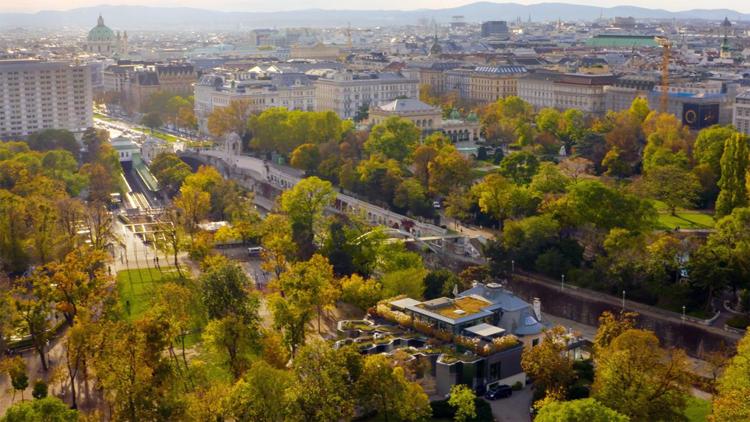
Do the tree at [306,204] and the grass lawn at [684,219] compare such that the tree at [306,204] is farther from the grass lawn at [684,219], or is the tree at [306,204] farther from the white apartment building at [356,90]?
the white apartment building at [356,90]

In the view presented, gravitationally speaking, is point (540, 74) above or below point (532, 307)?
above

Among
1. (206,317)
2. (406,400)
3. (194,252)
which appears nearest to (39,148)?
(194,252)

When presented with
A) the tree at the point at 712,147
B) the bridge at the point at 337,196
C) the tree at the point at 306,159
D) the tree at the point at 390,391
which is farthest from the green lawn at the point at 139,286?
the tree at the point at 712,147

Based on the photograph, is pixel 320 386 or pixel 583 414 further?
pixel 320 386

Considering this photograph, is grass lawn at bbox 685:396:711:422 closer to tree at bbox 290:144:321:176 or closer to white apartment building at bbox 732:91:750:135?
tree at bbox 290:144:321:176

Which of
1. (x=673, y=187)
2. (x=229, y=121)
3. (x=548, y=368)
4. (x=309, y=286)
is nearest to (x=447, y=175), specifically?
(x=673, y=187)

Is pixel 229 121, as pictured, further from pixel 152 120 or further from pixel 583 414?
pixel 583 414

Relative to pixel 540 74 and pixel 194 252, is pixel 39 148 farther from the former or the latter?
pixel 540 74
